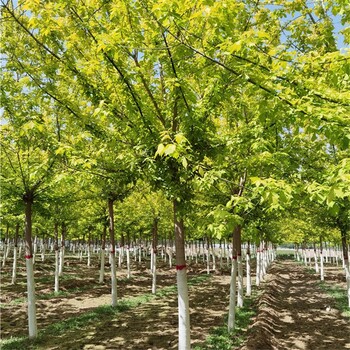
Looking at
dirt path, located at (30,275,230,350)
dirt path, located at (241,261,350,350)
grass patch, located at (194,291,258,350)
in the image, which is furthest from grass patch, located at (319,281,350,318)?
dirt path, located at (30,275,230,350)

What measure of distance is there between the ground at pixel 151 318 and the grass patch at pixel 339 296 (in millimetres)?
A: 325

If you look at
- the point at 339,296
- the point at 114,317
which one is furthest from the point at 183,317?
the point at 339,296

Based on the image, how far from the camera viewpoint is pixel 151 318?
12.8 metres

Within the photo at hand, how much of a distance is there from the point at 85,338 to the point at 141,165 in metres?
7.07

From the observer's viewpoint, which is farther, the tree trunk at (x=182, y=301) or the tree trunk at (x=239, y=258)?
the tree trunk at (x=239, y=258)

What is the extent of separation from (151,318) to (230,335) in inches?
150

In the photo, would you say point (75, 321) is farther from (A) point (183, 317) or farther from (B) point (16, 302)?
(A) point (183, 317)

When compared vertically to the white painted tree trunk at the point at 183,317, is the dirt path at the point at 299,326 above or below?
below

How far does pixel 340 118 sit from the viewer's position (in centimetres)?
362

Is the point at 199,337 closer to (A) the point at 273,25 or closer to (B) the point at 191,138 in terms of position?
(B) the point at 191,138

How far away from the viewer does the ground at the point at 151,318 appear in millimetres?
9711

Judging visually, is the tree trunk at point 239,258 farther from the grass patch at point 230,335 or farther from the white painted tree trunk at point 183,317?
the white painted tree trunk at point 183,317

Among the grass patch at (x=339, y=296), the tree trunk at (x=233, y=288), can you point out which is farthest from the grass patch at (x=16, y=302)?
the grass patch at (x=339, y=296)

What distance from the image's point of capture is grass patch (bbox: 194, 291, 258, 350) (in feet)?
29.7
